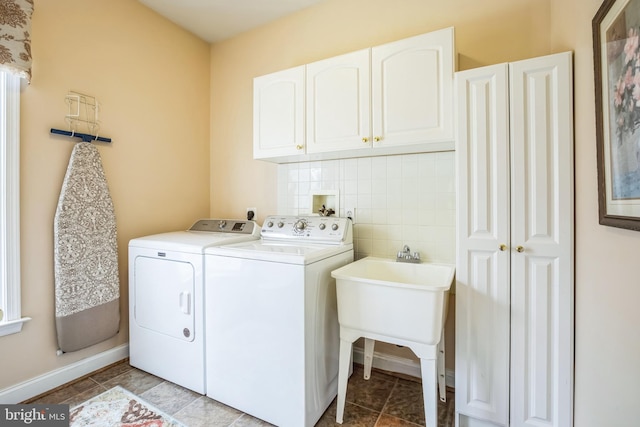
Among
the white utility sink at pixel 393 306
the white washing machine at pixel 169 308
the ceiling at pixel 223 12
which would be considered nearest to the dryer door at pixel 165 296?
the white washing machine at pixel 169 308

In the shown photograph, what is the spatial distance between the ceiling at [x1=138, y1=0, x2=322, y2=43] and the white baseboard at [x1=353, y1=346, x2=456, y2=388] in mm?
2721

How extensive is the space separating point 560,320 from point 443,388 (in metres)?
0.82

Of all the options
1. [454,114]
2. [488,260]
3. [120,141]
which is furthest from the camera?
[120,141]

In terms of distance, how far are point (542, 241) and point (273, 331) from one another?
1353 millimetres

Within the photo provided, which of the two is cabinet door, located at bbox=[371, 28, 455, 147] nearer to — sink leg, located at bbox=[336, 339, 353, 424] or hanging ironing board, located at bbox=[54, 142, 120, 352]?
sink leg, located at bbox=[336, 339, 353, 424]

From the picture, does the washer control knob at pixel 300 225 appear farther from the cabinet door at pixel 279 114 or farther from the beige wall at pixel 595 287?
the beige wall at pixel 595 287

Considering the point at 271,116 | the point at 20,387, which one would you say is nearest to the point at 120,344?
the point at 20,387

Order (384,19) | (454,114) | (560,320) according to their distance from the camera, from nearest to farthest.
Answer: (560,320) → (454,114) → (384,19)

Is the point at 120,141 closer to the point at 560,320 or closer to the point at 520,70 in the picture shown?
the point at 520,70

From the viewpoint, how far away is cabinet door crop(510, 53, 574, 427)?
4.11 ft

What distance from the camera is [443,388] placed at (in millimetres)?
1735

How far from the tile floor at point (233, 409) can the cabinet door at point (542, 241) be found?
1.68 feet

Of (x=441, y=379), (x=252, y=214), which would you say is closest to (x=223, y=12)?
(x=252, y=214)

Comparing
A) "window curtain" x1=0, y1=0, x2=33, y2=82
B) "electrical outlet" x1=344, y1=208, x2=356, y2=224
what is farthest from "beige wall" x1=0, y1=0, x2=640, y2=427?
"electrical outlet" x1=344, y1=208, x2=356, y2=224
